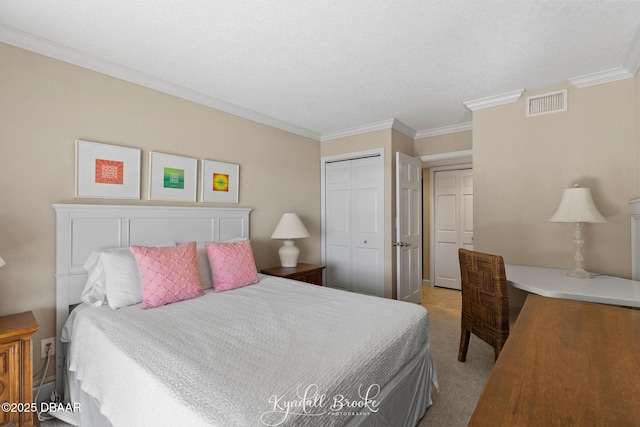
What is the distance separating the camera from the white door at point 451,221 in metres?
4.80

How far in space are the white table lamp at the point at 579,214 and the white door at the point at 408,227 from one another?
5.34 ft

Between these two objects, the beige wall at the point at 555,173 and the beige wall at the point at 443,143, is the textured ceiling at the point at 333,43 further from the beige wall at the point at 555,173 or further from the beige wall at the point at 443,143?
the beige wall at the point at 443,143

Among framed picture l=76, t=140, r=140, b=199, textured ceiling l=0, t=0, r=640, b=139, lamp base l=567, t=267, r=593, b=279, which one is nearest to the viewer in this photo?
textured ceiling l=0, t=0, r=640, b=139

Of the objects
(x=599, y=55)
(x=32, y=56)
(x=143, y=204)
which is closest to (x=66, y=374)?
(x=143, y=204)

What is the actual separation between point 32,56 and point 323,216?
329cm

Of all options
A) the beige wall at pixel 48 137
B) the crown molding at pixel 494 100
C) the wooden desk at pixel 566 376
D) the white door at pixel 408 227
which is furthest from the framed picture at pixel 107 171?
the crown molding at pixel 494 100

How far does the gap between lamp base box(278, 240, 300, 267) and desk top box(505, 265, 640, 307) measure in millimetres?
2140

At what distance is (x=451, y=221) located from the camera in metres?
4.96

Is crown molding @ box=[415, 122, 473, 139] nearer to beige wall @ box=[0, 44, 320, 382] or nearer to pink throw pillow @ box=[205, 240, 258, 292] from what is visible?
beige wall @ box=[0, 44, 320, 382]

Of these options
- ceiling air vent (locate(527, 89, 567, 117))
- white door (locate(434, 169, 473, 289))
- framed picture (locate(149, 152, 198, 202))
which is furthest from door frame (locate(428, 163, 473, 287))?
framed picture (locate(149, 152, 198, 202))

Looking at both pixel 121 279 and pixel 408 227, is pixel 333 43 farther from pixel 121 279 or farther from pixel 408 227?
pixel 408 227

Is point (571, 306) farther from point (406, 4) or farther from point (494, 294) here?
point (406, 4)

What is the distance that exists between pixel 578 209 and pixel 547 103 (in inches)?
44.1

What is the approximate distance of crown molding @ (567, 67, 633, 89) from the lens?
237 cm
